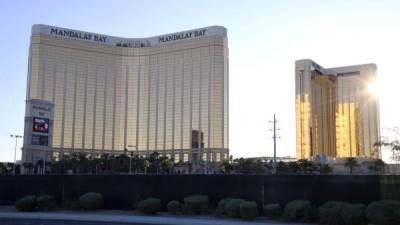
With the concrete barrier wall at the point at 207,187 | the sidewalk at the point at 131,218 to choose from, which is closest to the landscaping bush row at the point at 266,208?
the sidewalk at the point at 131,218

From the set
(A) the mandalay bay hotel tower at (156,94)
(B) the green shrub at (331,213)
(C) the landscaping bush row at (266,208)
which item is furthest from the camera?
(A) the mandalay bay hotel tower at (156,94)

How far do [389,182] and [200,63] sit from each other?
6672 inches

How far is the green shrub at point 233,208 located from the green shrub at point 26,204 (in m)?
14.1

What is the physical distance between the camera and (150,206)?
101 feet

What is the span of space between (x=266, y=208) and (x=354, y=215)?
565 cm

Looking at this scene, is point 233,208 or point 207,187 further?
point 207,187

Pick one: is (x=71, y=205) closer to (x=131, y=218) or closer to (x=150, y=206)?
(x=150, y=206)

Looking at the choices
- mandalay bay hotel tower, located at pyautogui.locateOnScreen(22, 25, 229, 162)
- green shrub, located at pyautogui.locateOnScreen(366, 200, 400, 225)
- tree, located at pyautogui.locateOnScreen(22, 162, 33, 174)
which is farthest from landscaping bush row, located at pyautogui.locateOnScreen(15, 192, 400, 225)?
mandalay bay hotel tower, located at pyautogui.locateOnScreen(22, 25, 229, 162)

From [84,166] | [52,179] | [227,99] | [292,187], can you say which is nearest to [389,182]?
[292,187]

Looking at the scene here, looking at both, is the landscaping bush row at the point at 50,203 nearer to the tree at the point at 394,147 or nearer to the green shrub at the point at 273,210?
the green shrub at the point at 273,210

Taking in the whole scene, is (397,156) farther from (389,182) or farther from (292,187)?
(292,187)

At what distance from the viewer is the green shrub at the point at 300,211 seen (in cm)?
2619

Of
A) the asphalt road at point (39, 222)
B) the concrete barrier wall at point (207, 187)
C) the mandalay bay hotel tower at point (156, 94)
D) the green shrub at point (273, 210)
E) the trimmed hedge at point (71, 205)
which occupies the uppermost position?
the mandalay bay hotel tower at point (156, 94)

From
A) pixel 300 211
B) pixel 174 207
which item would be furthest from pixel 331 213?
pixel 174 207
